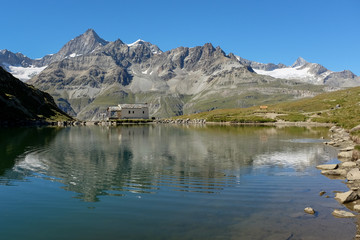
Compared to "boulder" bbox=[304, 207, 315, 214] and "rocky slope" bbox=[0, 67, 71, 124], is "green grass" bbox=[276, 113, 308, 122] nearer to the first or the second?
"rocky slope" bbox=[0, 67, 71, 124]

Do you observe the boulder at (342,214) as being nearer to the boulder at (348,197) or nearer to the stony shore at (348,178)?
the stony shore at (348,178)

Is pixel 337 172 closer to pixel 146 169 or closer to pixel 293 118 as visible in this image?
pixel 146 169

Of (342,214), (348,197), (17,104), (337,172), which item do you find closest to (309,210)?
(342,214)

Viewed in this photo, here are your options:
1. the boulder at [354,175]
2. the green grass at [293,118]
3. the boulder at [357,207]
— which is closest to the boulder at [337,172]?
the boulder at [354,175]

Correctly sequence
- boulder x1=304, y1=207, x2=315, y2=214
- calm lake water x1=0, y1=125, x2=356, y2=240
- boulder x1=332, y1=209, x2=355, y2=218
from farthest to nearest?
boulder x1=304, y1=207, x2=315, y2=214 → boulder x1=332, y1=209, x2=355, y2=218 → calm lake water x1=0, y1=125, x2=356, y2=240

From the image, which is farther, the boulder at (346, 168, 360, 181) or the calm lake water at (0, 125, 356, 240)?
the boulder at (346, 168, 360, 181)

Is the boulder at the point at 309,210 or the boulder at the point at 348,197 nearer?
the boulder at the point at 309,210

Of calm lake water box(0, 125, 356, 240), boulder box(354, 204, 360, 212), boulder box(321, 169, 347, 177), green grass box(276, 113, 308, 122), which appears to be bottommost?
calm lake water box(0, 125, 356, 240)

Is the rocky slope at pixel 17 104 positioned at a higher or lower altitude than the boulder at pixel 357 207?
higher

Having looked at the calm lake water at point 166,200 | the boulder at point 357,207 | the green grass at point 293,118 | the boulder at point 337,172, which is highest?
the green grass at point 293,118

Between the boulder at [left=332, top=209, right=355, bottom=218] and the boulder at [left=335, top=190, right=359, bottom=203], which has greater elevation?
the boulder at [left=335, top=190, right=359, bottom=203]

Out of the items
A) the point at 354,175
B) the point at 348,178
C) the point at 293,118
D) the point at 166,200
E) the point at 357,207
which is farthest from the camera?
the point at 293,118

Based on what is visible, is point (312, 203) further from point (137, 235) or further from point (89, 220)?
point (89, 220)

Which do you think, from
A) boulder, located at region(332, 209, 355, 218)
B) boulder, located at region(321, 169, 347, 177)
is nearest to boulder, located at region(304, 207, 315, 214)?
boulder, located at region(332, 209, 355, 218)
